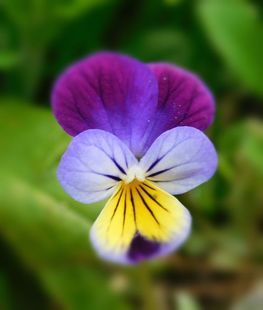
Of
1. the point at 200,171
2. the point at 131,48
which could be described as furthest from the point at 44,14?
the point at 200,171

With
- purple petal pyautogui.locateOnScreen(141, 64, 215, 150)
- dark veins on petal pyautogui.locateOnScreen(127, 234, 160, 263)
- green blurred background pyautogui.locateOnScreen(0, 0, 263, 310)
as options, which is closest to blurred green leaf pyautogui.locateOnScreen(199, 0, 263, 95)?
green blurred background pyautogui.locateOnScreen(0, 0, 263, 310)

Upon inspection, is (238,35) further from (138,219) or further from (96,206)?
(138,219)

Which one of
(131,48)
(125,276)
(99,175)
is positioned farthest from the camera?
(131,48)

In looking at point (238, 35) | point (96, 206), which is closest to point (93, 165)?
point (96, 206)

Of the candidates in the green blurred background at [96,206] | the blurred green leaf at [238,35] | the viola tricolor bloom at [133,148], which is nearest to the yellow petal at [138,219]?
the viola tricolor bloom at [133,148]

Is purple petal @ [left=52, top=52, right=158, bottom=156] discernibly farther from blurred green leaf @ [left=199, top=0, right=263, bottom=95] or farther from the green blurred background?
blurred green leaf @ [left=199, top=0, right=263, bottom=95]

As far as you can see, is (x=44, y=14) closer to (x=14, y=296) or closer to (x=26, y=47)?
(x=26, y=47)
